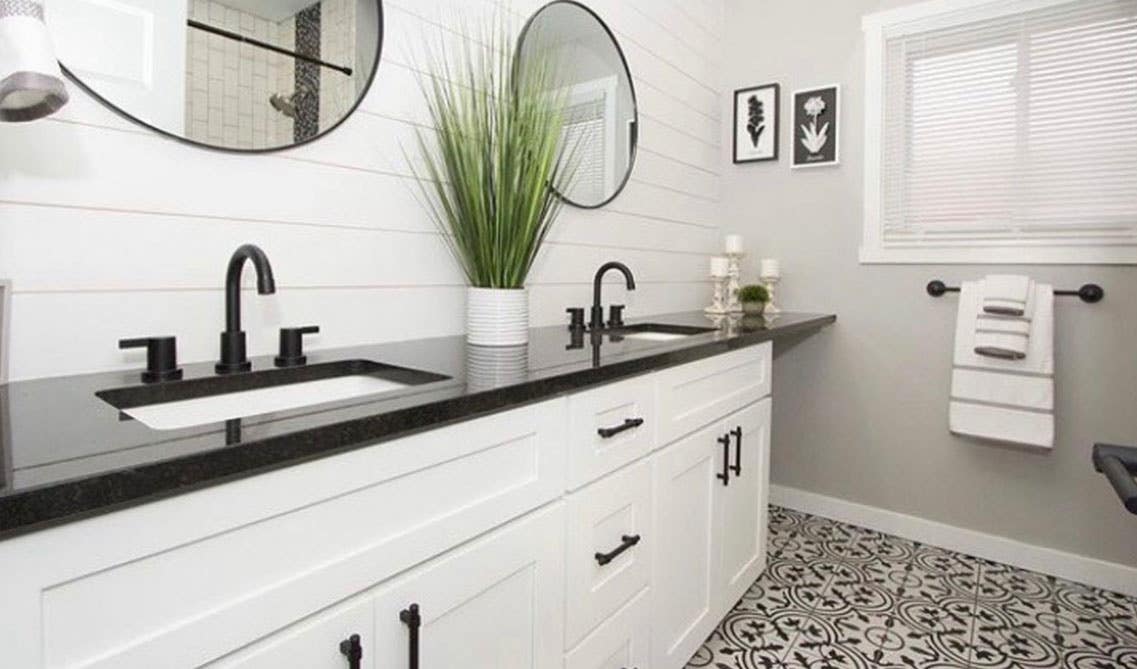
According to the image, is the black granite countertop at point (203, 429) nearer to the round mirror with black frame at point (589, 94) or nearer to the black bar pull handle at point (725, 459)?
the black bar pull handle at point (725, 459)

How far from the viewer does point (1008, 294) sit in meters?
2.23

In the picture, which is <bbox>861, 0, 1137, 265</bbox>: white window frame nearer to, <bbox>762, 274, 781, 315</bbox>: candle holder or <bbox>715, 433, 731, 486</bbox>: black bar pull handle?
<bbox>762, 274, 781, 315</bbox>: candle holder

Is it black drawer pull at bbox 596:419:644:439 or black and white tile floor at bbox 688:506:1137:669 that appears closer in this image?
black drawer pull at bbox 596:419:644:439

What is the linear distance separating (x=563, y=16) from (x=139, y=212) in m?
1.43

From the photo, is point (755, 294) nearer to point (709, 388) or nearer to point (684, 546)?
point (709, 388)

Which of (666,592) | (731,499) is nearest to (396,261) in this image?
(666,592)

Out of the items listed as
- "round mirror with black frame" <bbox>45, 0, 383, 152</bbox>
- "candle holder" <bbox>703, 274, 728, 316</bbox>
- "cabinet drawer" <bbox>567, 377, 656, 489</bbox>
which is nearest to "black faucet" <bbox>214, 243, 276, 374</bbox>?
"round mirror with black frame" <bbox>45, 0, 383, 152</bbox>

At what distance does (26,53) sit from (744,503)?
6.19 feet

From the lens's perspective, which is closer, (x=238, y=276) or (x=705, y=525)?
(x=238, y=276)

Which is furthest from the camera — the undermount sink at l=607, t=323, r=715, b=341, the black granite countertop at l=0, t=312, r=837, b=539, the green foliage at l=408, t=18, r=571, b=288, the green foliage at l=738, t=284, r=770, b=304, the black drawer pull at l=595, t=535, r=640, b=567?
the green foliage at l=738, t=284, r=770, b=304

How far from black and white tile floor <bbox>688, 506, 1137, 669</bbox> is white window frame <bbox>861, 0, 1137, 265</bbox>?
1.15 metres

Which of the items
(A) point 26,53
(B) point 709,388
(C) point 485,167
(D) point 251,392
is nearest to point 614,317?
(B) point 709,388

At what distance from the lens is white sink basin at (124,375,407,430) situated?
3.12 feet

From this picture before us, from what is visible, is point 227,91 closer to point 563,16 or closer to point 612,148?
point 563,16
